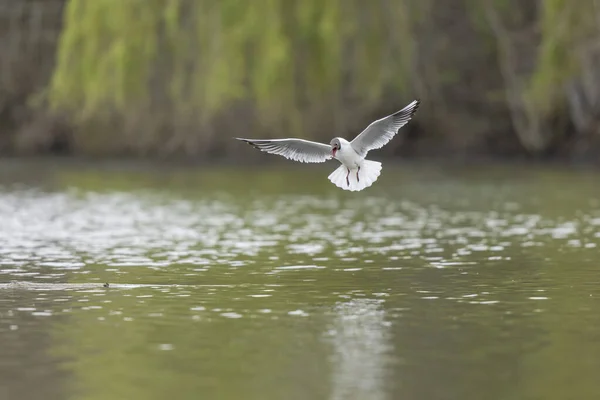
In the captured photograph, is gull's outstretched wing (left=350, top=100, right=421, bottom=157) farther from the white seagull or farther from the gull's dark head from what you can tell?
the gull's dark head

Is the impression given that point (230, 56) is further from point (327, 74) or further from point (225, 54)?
point (327, 74)

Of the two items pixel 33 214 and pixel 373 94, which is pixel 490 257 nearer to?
pixel 33 214

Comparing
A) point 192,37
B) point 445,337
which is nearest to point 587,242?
point 445,337

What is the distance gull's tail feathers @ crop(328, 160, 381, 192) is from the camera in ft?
46.5

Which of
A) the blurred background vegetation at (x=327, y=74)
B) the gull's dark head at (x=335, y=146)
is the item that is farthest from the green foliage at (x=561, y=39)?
the gull's dark head at (x=335, y=146)

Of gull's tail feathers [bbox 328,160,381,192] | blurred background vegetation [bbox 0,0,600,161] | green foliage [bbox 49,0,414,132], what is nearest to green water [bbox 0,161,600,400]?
gull's tail feathers [bbox 328,160,381,192]

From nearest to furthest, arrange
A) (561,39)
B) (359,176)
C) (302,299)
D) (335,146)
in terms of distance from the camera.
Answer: (302,299), (335,146), (359,176), (561,39)

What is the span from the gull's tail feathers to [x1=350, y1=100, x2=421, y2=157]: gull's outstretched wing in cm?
16

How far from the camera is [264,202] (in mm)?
25375

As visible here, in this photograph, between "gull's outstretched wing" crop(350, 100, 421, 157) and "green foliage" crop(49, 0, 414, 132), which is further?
"green foliage" crop(49, 0, 414, 132)

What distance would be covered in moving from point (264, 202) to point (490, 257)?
32.4ft

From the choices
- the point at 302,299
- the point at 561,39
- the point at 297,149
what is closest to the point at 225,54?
the point at 561,39

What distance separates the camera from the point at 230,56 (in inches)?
1289

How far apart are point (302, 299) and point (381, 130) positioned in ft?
8.34
